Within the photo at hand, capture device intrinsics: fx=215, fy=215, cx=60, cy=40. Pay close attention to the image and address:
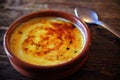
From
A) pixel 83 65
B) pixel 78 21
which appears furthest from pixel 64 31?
pixel 83 65

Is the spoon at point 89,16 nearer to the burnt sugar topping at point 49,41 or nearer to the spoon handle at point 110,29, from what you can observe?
the spoon handle at point 110,29

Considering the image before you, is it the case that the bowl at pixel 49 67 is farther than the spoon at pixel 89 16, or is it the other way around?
the spoon at pixel 89 16

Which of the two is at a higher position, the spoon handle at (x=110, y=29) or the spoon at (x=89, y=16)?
the spoon at (x=89, y=16)

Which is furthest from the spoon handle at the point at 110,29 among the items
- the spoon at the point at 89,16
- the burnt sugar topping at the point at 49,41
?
the burnt sugar topping at the point at 49,41

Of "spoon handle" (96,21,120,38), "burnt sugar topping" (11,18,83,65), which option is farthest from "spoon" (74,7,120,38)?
"burnt sugar topping" (11,18,83,65)

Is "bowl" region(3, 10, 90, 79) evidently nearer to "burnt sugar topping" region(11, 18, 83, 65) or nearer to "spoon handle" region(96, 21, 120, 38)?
"burnt sugar topping" region(11, 18, 83, 65)

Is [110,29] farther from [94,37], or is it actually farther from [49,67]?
[49,67]

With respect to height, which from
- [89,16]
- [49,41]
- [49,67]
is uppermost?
[89,16]

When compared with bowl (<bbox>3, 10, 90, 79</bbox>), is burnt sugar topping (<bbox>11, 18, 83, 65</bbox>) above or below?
above

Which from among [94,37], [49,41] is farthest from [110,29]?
[49,41]
